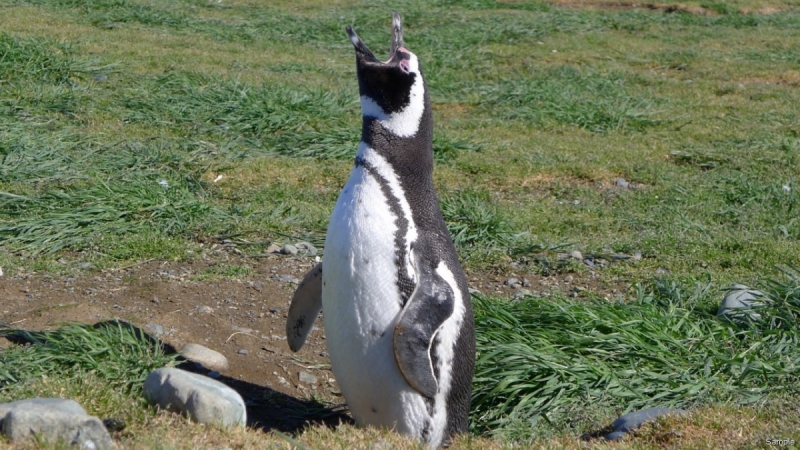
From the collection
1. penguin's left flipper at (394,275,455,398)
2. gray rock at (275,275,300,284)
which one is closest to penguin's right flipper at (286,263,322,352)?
penguin's left flipper at (394,275,455,398)

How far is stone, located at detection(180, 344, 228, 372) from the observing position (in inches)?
168

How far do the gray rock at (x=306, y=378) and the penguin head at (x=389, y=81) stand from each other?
4.32 ft

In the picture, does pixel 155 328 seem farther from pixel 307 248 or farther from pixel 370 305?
pixel 307 248

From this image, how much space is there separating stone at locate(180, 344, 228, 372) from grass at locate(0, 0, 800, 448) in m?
0.54

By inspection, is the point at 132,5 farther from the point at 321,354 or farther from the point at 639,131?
the point at 321,354

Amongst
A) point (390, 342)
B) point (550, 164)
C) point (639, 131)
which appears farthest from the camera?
point (639, 131)

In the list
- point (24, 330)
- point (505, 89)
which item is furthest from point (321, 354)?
point (505, 89)

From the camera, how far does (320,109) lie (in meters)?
9.38

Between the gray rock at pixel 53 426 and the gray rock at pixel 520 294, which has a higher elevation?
the gray rock at pixel 53 426

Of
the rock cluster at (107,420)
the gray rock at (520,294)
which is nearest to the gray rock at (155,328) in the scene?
the rock cluster at (107,420)

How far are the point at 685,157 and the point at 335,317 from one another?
20.2 ft

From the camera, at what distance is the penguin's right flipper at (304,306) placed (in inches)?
164

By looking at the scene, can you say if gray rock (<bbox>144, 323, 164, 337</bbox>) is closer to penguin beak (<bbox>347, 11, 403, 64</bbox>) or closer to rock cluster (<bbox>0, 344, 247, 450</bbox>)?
rock cluster (<bbox>0, 344, 247, 450</bbox>)

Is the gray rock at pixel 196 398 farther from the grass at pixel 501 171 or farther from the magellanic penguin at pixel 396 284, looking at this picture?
the magellanic penguin at pixel 396 284
